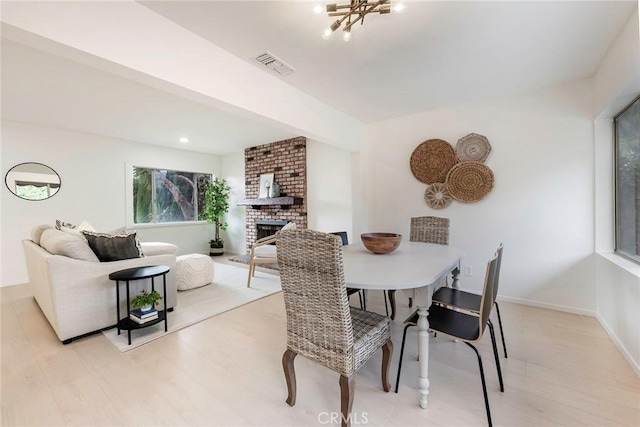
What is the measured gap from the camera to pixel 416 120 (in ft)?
11.5

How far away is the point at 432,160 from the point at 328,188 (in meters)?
1.83

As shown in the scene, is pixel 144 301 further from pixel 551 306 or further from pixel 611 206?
pixel 611 206

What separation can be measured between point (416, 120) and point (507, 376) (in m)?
2.91

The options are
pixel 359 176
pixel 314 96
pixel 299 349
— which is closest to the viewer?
pixel 299 349

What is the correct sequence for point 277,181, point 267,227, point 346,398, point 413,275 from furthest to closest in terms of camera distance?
point 267,227
point 277,181
point 413,275
point 346,398

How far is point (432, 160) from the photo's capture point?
334 centimetres

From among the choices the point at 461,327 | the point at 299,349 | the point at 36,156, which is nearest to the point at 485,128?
the point at 461,327

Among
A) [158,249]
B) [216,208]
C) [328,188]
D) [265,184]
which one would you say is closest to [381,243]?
[328,188]

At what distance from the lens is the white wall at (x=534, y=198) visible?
2.61 metres

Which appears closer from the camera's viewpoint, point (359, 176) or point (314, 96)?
point (314, 96)

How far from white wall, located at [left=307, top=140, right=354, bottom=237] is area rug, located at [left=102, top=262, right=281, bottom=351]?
1.33m

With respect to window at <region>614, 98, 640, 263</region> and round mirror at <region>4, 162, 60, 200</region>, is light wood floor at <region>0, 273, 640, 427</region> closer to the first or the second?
window at <region>614, 98, 640, 263</region>

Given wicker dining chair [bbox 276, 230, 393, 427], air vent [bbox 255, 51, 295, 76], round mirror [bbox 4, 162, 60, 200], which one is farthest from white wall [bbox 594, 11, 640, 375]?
round mirror [bbox 4, 162, 60, 200]

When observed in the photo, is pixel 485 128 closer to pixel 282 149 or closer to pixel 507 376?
pixel 507 376
